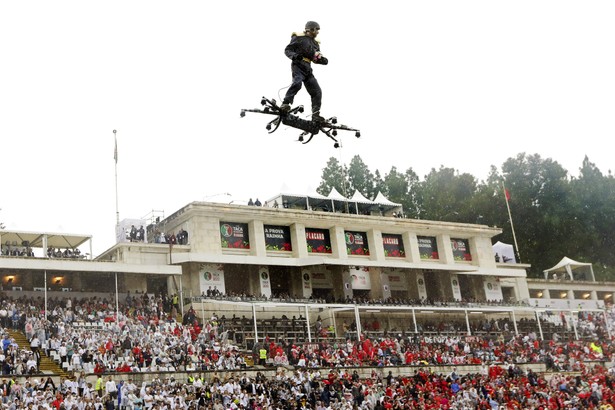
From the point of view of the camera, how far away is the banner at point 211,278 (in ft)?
144

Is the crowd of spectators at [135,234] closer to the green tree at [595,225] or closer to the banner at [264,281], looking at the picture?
the banner at [264,281]

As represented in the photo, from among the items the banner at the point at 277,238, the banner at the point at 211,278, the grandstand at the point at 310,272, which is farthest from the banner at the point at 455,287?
the banner at the point at 211,278

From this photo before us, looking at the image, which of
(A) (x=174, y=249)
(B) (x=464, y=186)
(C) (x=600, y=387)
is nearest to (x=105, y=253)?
(A) (x=174, y=249)

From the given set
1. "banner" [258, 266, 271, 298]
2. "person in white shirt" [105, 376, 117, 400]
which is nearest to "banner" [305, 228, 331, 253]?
"banner" [258, 266, 271, 298]

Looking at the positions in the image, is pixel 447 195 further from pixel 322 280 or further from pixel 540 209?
pixel 322 280

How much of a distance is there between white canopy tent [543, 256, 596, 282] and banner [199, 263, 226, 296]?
33781mm

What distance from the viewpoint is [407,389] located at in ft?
107

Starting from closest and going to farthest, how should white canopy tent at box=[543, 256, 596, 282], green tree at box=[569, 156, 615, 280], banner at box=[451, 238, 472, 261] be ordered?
banner at box=[451, 238, 472, 261], white canopy tent at box=[543, 256, 596, 282], green tree at box=[569, 156, 615, 280]

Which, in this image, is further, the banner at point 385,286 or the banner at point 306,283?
the banner at point 385,286

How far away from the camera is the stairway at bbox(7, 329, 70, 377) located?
2788 centimetres

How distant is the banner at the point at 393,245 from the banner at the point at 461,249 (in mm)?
5075

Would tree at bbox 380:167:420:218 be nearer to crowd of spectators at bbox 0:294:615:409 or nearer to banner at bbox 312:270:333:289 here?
banner at bbox 312:270:333:289

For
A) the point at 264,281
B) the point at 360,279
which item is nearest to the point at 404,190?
the point at 360,279

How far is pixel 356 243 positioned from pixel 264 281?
8.11m
